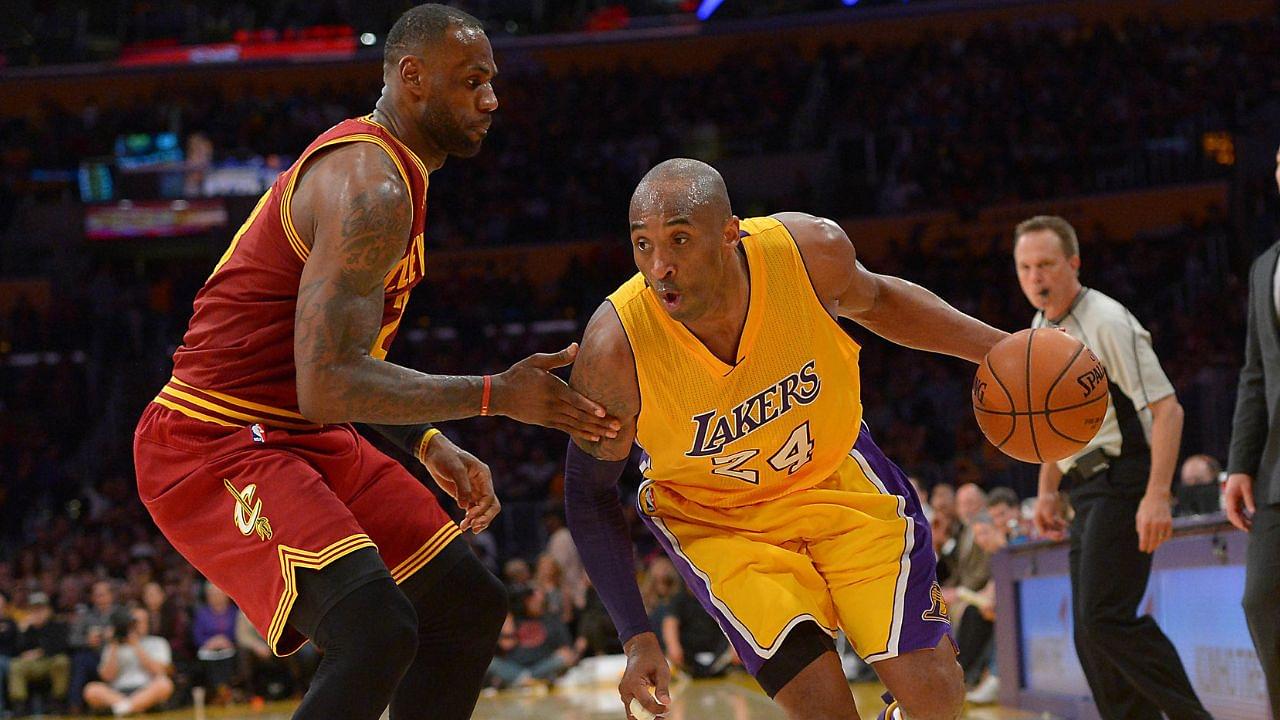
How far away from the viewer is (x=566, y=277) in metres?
20.4

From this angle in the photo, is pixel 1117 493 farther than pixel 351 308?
Yes

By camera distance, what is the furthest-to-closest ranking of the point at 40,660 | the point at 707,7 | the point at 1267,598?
the point at 707,7
the point at 40,660
the point at 1267,598

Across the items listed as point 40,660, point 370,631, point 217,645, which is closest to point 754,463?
point 370,631

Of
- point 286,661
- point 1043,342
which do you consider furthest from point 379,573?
point 286,661

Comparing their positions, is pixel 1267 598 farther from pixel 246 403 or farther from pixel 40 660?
pixel 40 660

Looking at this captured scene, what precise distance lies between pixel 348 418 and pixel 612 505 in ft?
2.81

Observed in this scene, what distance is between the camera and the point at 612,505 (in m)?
3.65

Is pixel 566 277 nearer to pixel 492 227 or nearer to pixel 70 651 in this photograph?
pixel 492 227

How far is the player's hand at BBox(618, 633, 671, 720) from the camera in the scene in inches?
134

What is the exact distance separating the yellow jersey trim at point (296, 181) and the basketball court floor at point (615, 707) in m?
5.76

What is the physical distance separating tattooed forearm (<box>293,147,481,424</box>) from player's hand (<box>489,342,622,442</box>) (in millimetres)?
183

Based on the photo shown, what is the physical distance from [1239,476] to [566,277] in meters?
16.3

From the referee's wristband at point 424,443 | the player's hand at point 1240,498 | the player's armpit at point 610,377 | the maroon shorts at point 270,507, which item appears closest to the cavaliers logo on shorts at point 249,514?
the maroon shorts at point 270,507

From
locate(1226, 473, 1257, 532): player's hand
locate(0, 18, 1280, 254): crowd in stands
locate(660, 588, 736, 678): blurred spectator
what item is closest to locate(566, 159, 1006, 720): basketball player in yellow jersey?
locate(1226, 473, 1257, 532): player's hand
